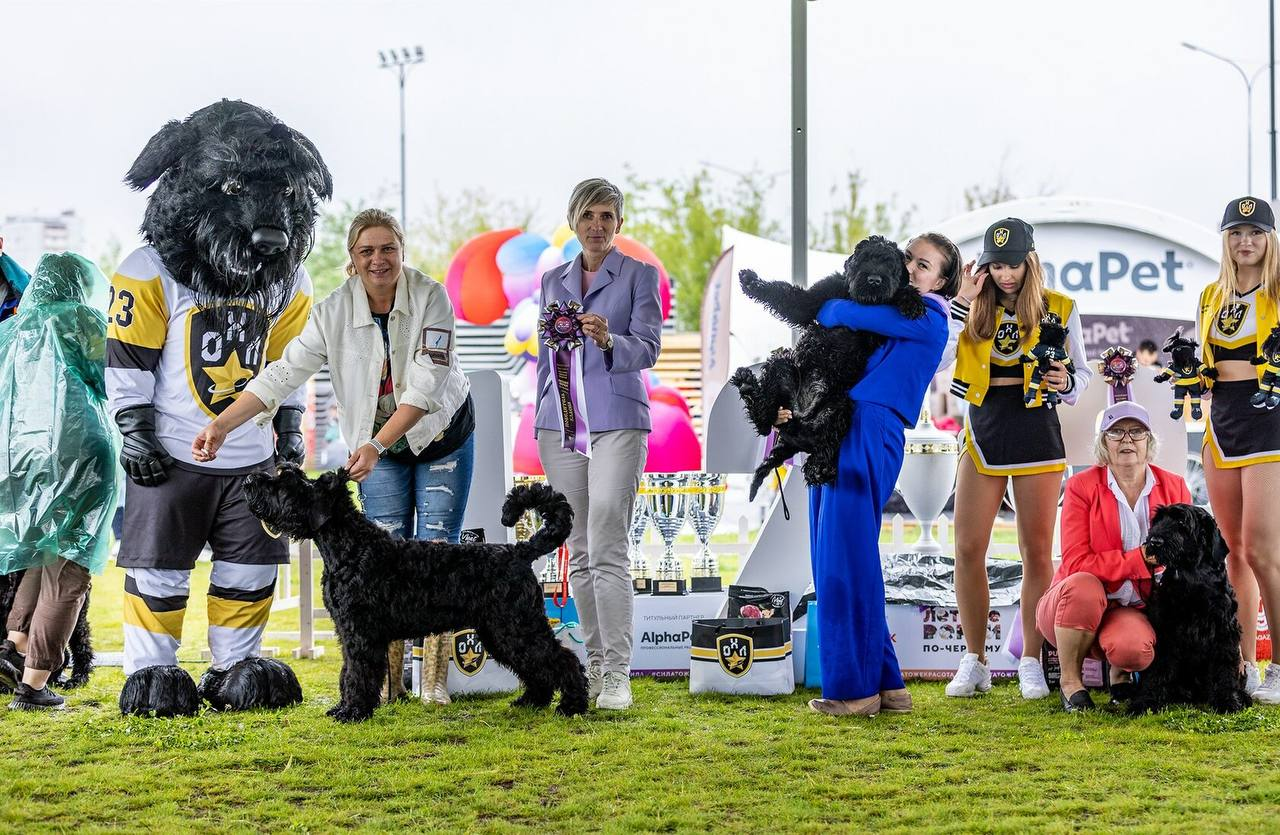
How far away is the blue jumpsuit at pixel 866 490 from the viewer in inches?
142

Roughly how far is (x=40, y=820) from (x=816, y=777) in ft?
5.95

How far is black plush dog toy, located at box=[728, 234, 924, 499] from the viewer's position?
3545 mm

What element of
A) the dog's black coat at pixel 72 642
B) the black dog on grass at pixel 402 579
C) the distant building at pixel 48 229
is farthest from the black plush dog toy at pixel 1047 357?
the distant building at pixel 48 229

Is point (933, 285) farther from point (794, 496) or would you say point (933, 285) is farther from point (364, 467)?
point (364, 467)

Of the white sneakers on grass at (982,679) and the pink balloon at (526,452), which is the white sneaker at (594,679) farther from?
the pink balloon at (526,452)

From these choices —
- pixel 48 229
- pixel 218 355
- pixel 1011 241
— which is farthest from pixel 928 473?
pixel 48 229

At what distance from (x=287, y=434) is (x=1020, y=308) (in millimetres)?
2431

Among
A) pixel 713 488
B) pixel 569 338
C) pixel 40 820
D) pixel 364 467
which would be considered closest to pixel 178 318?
pixel 364 467

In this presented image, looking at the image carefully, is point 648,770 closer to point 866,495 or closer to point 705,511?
point 866,495

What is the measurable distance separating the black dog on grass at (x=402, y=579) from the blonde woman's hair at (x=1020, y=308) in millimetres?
Answer: 1497

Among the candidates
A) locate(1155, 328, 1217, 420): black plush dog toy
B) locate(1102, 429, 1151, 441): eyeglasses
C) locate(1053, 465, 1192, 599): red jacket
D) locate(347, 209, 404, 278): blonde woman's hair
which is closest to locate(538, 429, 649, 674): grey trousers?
locate(347, 209, 404, 278): blonde woman's hair

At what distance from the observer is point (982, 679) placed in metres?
4.08

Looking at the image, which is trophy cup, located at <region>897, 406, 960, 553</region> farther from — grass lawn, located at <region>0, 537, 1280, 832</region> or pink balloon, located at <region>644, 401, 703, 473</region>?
pink balloon, located at <region>644, 401, 703, 473</region>

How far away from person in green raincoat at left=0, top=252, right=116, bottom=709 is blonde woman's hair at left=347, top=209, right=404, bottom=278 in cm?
100
